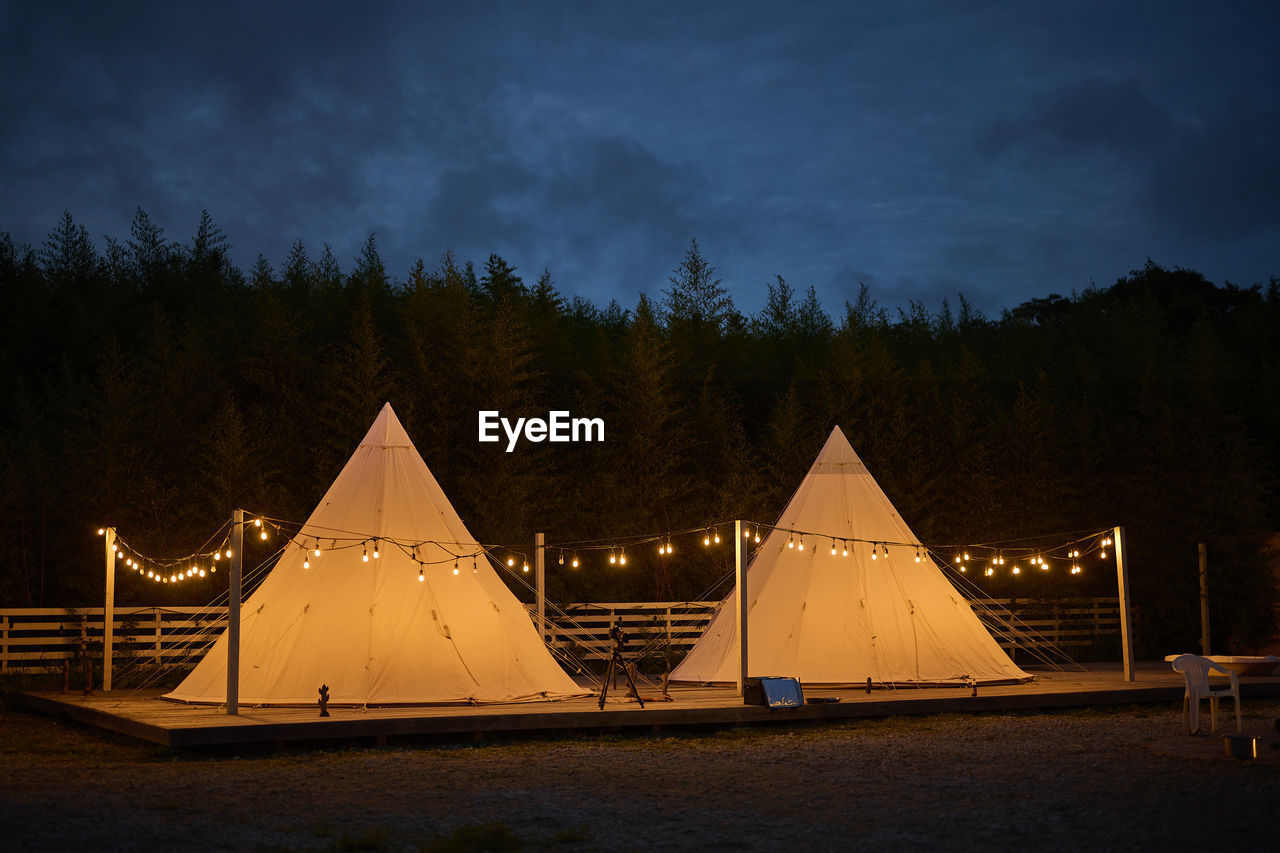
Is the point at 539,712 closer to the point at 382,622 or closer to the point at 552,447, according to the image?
the point at 382,622

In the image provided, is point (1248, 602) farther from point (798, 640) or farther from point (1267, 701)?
point (798, 640)

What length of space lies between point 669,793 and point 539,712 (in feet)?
10.8

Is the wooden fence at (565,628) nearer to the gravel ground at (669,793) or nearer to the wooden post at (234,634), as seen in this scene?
the wooden post at (234,634)

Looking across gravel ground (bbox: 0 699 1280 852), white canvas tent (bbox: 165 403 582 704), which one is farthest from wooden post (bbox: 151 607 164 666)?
gravel ground (bbox: 0 699 1280 852)

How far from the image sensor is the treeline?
18.2m

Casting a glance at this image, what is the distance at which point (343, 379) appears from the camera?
778 inches

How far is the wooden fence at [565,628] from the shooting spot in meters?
15.7

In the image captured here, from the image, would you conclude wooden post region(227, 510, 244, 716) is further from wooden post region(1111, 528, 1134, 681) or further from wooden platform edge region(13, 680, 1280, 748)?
wooden post region(1111, 528, 1134, 681)

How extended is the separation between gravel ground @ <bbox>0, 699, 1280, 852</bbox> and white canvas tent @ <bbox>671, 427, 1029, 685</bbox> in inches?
94.6

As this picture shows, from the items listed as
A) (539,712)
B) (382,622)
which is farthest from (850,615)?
(382,622)

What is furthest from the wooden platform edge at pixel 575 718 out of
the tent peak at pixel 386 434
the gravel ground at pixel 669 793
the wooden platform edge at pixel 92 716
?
the tent peak at pixel 386 434

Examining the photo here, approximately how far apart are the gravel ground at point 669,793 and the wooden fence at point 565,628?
3571mm

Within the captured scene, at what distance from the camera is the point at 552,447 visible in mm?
22438

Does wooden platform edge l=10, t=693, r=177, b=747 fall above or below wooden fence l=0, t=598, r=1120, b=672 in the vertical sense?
below
